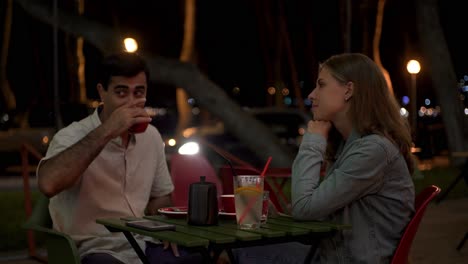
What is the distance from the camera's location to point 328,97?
3.49 meters

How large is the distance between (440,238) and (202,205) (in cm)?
569

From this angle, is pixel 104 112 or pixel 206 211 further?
pixel 104 112

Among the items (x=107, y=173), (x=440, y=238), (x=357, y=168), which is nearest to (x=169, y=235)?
(x=357, y=168)

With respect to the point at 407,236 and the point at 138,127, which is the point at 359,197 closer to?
the point at 407,236

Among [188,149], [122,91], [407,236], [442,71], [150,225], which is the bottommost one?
[407,236]

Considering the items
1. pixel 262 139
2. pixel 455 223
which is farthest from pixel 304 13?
pixel 455 223

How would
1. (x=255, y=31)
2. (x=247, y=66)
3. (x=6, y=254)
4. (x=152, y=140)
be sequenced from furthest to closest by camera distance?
(x=247, y=66)
(x=255, y=31)
(x=6, y=254)
(x=152, y=140)

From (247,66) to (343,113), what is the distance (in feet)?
143

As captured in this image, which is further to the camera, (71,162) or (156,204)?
(156,204)

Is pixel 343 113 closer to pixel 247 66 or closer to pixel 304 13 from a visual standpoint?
pixel 304 13

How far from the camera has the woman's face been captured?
136 inches

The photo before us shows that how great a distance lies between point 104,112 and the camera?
392 cm

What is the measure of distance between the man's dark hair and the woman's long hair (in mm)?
1034

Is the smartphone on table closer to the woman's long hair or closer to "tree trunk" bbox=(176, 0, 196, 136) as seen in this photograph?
the woman's long hair
